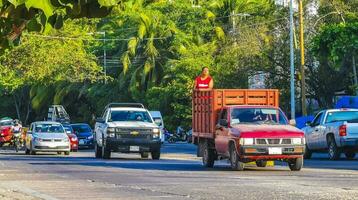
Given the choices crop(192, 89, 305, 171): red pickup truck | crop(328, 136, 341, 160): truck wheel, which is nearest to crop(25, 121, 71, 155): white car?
crop(328, 136, 341, 160): truck wheel

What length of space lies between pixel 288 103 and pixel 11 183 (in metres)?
39.0

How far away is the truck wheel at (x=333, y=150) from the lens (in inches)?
1270

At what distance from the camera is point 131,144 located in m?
32.9

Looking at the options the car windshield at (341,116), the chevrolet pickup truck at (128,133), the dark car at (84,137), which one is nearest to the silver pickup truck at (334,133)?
the car windshield at (341,116)

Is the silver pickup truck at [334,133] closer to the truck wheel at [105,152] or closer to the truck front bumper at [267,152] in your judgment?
the truck wheel at [105,152]

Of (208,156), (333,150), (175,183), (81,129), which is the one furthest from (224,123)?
(81,129)

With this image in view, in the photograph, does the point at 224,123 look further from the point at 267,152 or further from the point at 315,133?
the point at 315,133

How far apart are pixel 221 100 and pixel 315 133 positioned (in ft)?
29.0

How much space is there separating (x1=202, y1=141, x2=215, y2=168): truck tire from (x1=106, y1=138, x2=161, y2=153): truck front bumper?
257 inches

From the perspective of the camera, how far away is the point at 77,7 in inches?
291

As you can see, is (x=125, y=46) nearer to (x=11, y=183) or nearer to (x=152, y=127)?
(x=152, y=127)

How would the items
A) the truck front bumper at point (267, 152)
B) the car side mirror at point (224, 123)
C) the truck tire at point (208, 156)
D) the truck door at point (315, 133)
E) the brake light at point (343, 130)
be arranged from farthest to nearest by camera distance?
the truck door at point (315, 133) → the brake light at point (343, 130) → the truck tire at point (208, 156) → the car side mirror at point (224, 123) → the truck front bumper at point (267, 152)

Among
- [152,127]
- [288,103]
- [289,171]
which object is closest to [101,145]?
[152,127]

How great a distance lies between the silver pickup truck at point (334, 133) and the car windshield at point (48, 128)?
41.5 feet
